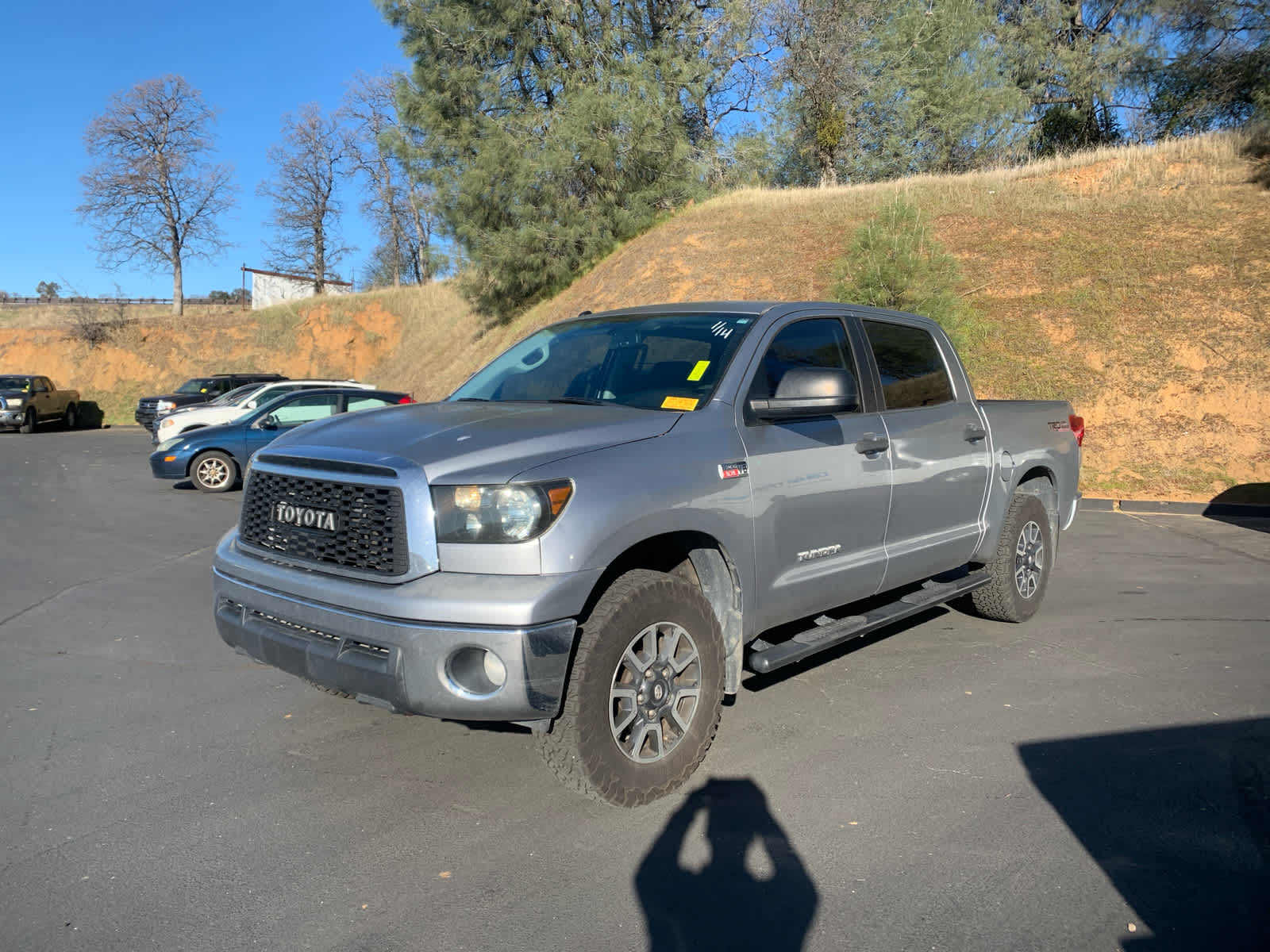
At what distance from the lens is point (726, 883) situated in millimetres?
3080

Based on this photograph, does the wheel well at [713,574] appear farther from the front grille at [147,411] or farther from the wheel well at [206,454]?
the front grille at [147,411]

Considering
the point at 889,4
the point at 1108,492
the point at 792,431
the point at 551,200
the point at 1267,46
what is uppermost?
the point at 889,4

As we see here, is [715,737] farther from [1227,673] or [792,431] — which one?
[1227,673]

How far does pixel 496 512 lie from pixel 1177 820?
282 centimetres

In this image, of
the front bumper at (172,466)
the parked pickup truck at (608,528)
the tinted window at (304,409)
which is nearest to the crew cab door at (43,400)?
the front bumper at (172,466)

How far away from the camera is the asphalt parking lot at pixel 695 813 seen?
9.36 ft

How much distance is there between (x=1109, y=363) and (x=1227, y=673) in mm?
12966

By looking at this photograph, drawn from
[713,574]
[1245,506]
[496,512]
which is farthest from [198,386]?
[496,512]

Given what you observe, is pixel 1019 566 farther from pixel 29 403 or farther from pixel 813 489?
pixel 29 403

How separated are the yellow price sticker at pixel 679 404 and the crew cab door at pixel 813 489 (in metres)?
0.21

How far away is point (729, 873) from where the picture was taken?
3.14 metres

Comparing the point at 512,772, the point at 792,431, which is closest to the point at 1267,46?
the point at 792,431

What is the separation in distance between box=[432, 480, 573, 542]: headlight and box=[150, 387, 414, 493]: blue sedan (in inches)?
417

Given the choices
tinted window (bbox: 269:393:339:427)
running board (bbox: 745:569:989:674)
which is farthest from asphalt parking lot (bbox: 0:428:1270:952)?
tinted window (bbox: 269:393:339:427)
